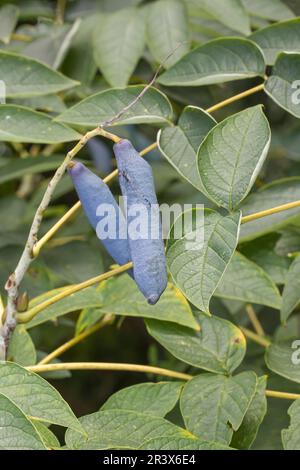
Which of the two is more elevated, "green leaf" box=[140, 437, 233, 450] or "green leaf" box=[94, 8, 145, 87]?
"green leaf" box=[94, 8, 145, 87]

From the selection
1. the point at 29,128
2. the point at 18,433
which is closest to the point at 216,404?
the point at 18,433

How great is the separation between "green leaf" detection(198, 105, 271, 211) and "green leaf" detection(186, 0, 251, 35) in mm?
447

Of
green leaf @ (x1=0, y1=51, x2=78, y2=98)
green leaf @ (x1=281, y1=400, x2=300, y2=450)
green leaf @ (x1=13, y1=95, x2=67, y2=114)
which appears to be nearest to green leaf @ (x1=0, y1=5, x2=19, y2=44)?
green leaf @ (x1=13, y1=95, x2=67, y2=114)

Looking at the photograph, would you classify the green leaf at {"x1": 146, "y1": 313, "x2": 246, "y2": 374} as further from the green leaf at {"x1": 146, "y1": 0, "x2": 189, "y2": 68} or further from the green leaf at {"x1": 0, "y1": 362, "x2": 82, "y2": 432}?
the green leaf at {"x1": 146, "y1": 0, "x2": 189, "y2": 68}

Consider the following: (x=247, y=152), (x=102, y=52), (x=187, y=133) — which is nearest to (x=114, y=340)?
(x=102, y=52)

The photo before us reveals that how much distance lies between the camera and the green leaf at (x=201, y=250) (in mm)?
874

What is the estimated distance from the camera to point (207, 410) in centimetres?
100

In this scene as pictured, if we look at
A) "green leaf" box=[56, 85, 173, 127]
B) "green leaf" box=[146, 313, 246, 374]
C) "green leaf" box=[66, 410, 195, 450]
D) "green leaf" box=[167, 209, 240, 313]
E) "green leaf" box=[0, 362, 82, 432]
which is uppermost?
Result: "green leaf" box=[56, 85, 173, 127]

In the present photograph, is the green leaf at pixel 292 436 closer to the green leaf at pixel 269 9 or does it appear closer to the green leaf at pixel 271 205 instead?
the green leaf at pixel 271 205

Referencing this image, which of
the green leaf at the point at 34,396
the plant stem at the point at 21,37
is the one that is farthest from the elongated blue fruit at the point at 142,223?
the plant stem at the point at 21,37

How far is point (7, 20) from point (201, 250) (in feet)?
2.65

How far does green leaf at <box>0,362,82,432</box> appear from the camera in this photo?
0.88m

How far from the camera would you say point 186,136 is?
1.09 meters
